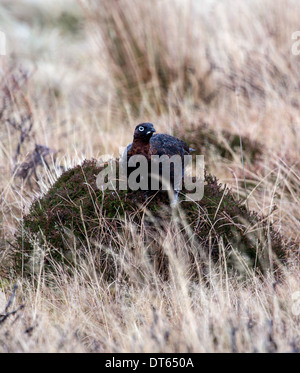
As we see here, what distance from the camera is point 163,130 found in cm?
620

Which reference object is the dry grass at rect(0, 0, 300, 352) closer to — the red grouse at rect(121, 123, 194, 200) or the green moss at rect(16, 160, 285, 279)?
the green moss at rect(16, 160, 285, 279)

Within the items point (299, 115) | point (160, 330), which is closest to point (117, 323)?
point (160, 330)

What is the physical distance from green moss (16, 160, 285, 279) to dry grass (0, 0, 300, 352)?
0.13 meters

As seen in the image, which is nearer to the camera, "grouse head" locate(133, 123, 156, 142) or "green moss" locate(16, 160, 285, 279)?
"grouse head" locate(133, 123, 156, 142)

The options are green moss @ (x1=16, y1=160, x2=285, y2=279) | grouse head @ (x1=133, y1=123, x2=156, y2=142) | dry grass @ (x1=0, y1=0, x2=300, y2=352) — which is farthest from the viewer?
green moss @ (x1=16, y1=160, x2=285, y2=279)

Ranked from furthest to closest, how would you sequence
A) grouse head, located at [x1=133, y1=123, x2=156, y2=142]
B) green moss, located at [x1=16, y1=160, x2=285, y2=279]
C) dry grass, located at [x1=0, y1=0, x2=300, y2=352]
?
green moss, located at [x1=16, y1=160, x2=285, y2=279] → grouse head, located at [x1=133, y1=123, x2=156, y2=142] → dry grass, located at [x1=0, y1=0, x2=300, y2=352]

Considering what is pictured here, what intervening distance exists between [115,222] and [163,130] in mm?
2885

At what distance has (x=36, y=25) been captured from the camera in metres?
12.6

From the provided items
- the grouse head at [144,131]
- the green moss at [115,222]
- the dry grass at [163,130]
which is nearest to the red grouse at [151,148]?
the grouse head at [144,131]

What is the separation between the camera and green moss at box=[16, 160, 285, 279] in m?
3.54

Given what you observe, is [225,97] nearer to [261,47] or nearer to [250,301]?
[261,47]

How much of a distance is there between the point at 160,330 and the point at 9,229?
7.31 ft

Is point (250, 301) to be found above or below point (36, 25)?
below

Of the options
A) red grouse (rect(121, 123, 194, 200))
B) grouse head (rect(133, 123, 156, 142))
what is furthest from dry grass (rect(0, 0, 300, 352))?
grouse head (rect(133, 123, 156, 142))
